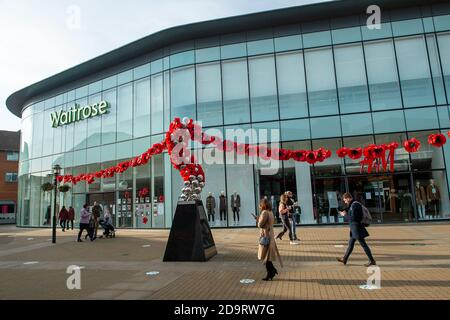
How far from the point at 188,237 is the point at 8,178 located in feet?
151

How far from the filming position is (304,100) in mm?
20609

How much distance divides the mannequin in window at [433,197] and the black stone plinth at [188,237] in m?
14.7

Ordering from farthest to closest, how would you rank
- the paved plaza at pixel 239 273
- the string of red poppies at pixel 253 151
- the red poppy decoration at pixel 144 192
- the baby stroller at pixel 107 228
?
the red poppy decoration at pixel 144 192 < the baby stroller at pixel 107 228 < the string of red poppies at pixel 253 151 < the paved plaza at pixel 239 273

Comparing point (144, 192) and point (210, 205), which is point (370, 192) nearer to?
point (210, 205)

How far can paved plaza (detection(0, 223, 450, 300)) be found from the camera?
6.56m

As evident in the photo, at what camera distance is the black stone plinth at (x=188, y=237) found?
33.2ft

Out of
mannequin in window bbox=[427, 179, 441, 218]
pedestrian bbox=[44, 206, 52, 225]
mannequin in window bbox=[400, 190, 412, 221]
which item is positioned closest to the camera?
mannequin in window bbox=[427, 179, 441, 218]

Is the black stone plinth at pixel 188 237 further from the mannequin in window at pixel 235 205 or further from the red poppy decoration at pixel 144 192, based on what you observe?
the red poppy decoration at pixel 144 192

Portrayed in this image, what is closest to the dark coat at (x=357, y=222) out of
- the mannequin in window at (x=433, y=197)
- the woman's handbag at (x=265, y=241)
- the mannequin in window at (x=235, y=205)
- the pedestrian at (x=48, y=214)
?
the woman's handbag at (x=265, y=241)

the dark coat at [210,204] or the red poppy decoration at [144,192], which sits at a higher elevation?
the red poppy decoration at [144,192]

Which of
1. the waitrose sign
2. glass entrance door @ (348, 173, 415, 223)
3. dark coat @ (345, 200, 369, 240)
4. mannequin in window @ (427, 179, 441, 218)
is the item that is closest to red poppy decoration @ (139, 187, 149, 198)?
the waitrose sign

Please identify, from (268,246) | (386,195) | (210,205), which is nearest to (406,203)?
(386,195)

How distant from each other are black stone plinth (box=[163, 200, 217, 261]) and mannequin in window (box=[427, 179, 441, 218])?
14.7 m

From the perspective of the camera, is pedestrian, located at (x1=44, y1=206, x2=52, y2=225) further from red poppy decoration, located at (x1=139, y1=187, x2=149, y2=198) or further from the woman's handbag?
the woman's handbag
